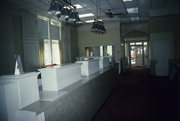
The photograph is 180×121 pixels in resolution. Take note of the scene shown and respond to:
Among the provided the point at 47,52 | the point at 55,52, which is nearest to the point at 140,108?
the point at 47,52

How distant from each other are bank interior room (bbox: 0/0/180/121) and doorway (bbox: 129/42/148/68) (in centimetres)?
9

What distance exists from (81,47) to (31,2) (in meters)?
6.01

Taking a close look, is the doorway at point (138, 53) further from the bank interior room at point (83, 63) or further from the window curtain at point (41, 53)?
the window curtain at point (41, 53)

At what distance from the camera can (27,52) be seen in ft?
22.0

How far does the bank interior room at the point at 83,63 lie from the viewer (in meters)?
1.93

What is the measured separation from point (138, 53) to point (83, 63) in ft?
35.5

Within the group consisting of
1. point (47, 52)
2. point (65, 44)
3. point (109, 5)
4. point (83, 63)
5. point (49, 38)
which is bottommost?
point (83, 63)

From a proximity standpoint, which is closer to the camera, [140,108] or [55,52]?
[140,108]

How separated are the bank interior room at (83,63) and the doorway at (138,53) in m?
0.09

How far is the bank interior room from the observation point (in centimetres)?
193

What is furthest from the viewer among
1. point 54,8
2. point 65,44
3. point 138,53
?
point 138,53

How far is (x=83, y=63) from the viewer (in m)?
3.66

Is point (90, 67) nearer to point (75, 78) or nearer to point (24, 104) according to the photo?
point (75, 78)

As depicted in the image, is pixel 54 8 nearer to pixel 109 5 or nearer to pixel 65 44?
Answer: pixel 109 5
